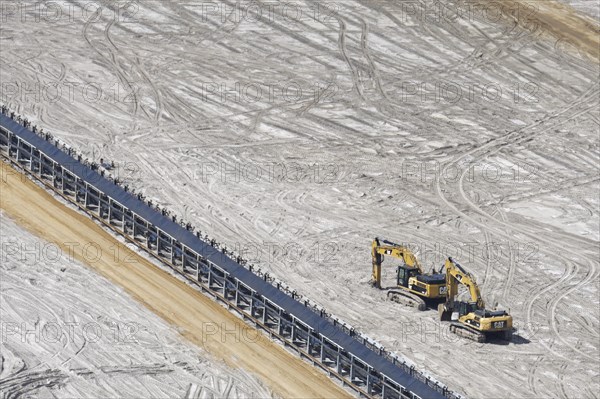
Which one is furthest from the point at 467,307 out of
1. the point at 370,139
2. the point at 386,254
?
the point at 370,139

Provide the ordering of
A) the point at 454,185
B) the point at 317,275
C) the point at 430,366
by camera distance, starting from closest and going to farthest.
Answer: the point at 430,366 < the point at 317,275 < the point at 454,185

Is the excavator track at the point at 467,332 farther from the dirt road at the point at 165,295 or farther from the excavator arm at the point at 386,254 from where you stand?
the dirt road at the point at 165,295

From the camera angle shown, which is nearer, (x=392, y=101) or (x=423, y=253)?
(x=423, y=253)

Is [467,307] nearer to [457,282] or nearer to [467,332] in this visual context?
[467,332]

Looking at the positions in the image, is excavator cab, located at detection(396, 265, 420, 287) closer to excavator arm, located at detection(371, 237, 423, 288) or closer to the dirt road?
excavator arm, located at detection(371, 237, 423, 288)

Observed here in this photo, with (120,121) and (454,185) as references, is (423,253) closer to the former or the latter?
(454,185)

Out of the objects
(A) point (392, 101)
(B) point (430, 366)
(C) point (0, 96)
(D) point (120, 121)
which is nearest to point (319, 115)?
(A) point (392, 101)

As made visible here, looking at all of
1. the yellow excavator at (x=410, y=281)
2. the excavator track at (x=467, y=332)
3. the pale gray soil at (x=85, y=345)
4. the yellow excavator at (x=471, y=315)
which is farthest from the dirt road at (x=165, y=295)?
the yellow excavator at (x=410, y=281)
